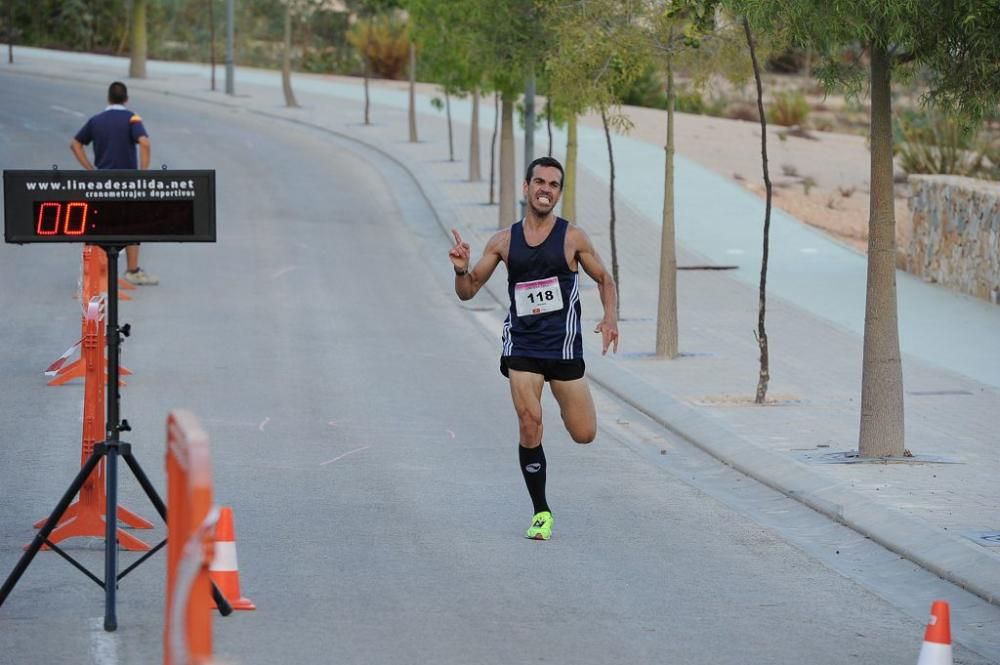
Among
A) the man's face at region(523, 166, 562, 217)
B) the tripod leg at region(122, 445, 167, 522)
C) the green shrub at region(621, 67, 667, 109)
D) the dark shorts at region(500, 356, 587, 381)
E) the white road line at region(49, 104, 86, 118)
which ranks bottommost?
the tripod leg at region(122, 445, 167, 522)

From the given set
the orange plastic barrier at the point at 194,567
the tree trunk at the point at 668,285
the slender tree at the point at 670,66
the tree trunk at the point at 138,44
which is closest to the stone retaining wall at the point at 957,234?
the slender tree at the point at 670,66

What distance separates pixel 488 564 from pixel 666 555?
1.02 m

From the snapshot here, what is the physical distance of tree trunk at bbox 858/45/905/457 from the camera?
12.0 m

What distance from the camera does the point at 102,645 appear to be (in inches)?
295

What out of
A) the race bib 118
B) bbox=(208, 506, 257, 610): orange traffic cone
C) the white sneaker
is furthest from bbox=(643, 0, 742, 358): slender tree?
bbox=(208, 506, 257, 610): orange traffic cone

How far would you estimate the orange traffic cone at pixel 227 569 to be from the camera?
26.7 feet

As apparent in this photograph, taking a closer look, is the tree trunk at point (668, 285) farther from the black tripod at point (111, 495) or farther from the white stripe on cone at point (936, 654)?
the white stripe on cone at point (936, 654)

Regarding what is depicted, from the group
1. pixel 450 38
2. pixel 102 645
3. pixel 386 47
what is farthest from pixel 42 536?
pixel 386 47

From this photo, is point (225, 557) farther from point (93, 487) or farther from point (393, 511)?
point (393, 511)

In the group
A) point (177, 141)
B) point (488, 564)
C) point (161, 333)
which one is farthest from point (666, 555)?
point (177, 141)

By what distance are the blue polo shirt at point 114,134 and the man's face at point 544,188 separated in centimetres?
986

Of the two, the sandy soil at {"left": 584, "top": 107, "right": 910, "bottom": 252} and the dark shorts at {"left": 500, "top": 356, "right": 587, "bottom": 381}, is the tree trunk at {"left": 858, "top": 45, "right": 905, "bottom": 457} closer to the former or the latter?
the dark shorts at {"left": 500, "top": 356, "right": 587, "bottom": 381}

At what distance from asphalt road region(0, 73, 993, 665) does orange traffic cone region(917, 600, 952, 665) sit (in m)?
0.98

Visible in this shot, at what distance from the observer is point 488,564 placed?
30.3ft
